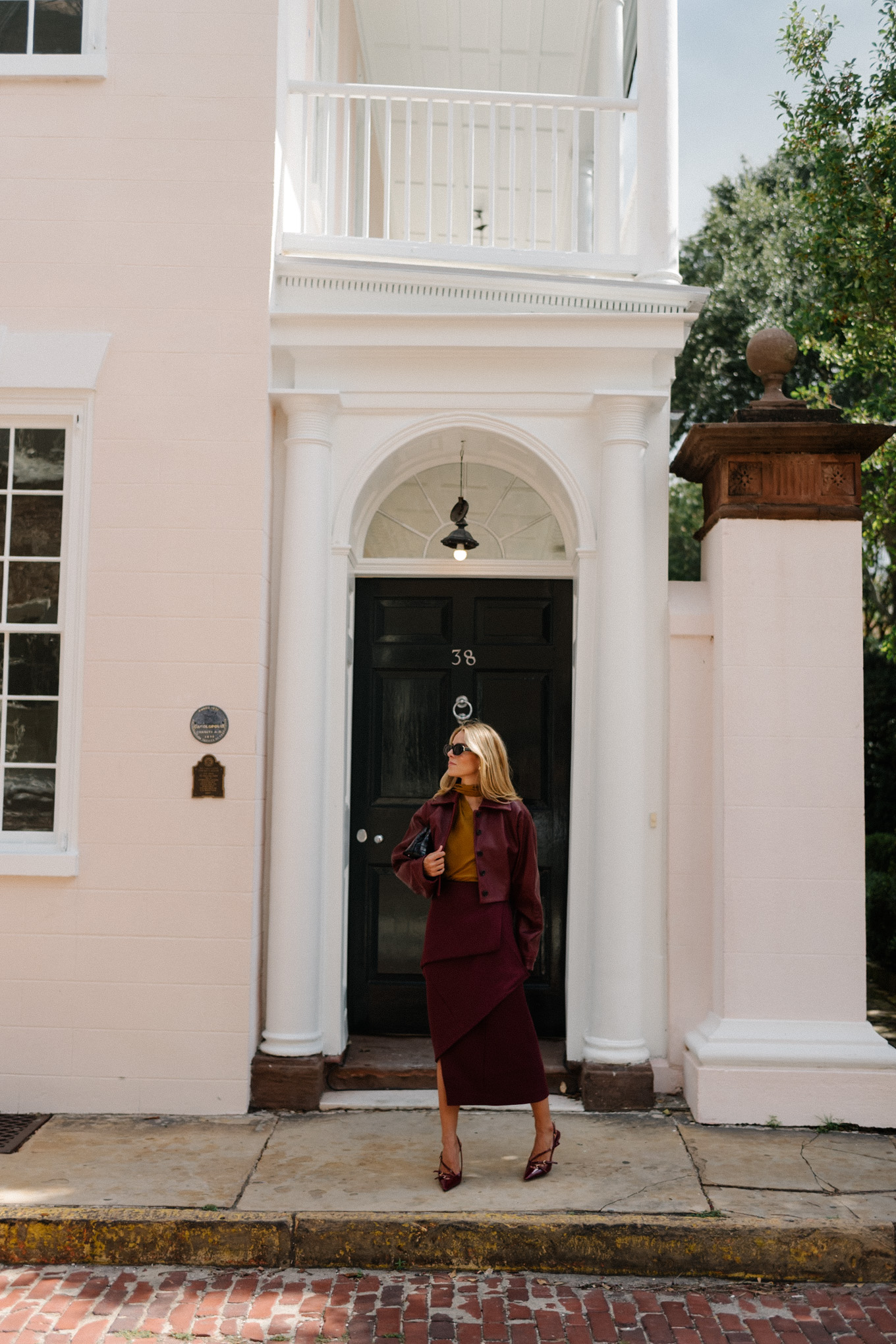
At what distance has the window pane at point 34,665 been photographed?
5.69 meters

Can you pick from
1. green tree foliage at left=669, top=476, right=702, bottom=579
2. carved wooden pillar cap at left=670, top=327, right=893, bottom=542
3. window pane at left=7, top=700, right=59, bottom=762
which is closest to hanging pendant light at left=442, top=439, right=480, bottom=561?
carved wooden pillar cap at left=670, top=327, right=893, bottom=542

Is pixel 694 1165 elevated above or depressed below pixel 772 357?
below

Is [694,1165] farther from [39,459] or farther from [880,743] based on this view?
[880,743]

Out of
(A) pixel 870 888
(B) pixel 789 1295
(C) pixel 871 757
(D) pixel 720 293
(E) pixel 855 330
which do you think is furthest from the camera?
(D) pixel 720 293

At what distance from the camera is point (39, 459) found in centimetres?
576

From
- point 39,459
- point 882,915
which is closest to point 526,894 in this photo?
point 39,459

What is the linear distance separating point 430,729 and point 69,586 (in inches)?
83.9

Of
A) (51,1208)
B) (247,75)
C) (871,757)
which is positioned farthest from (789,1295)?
(871,757)

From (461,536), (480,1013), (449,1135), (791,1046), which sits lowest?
(449,1135)

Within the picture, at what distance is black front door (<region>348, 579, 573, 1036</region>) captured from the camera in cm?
629

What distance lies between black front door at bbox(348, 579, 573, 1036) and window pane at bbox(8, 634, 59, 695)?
166 centimetres

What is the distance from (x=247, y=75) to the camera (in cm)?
572

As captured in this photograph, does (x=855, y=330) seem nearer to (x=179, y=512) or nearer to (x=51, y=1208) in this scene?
(x=179, y=512)

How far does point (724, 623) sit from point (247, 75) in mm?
3760
